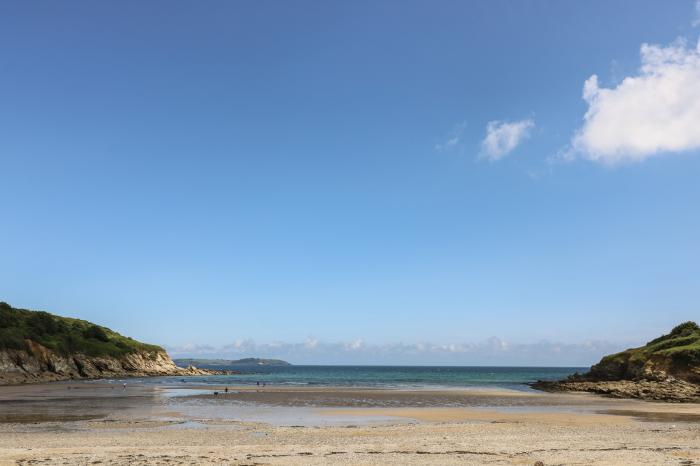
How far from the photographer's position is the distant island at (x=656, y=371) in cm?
6525

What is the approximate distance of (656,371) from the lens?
244ft

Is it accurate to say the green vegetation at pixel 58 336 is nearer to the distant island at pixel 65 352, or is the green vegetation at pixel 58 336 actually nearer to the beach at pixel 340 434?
the distant island at pixel 65 352

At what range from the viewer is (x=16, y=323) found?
A: 365 feet

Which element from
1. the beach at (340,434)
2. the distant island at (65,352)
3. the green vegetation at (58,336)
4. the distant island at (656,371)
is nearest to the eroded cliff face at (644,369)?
the distant island at (656,371)

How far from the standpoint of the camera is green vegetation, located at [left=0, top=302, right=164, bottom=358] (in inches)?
4008

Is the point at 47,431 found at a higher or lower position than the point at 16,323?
lower

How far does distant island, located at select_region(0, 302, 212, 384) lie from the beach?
171 ft

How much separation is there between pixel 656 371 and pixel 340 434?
6367 centimetres

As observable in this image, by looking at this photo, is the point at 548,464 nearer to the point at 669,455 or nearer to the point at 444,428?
the point at 669,455

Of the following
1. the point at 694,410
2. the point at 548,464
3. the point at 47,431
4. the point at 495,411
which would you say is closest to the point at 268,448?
the point at 548,464

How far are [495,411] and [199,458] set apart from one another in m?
35.3

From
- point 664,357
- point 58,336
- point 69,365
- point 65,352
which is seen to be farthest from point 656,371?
point 58,336

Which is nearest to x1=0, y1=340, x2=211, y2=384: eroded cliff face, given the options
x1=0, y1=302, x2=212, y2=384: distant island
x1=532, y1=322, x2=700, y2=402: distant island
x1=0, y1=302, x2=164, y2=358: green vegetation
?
x1=0, y1=302, x2=212, y2=384: distant island

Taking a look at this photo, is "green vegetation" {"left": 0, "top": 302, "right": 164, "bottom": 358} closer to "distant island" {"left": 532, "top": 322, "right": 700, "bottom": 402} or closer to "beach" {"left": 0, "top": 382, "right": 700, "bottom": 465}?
"beach" {"left": 0, "top": 382, "right": 700, "bottom": 465}
